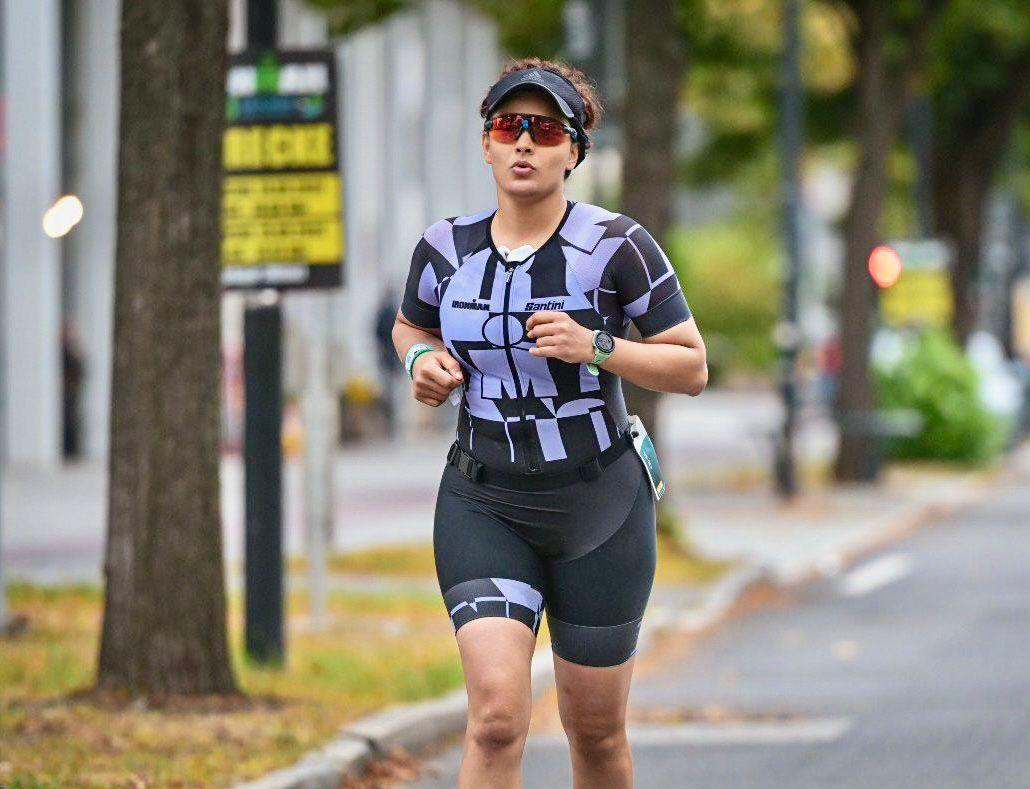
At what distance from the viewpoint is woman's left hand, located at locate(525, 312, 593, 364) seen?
4742 millimetres

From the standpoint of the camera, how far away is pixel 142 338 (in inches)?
313

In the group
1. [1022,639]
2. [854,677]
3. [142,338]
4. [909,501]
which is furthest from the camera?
[909,501]

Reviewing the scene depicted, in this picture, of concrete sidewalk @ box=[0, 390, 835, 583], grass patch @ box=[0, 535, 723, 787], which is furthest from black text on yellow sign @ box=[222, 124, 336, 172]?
grass patch @ box=[0, 535, 723, 787]

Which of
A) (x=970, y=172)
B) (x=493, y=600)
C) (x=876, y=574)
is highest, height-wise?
(x=970, y=172)

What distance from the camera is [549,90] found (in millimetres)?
4938

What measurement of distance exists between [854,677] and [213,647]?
3649mm

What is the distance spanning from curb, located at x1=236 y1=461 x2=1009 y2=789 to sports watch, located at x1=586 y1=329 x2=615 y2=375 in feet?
5.46

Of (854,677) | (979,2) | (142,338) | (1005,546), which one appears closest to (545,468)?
(142,338)

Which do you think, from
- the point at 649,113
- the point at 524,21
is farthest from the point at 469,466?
the point at 524,21

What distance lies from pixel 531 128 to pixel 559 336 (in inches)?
20.1

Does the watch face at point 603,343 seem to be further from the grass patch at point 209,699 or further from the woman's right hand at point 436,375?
the grass patch at point 209,699

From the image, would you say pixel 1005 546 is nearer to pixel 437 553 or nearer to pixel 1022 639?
pixel 1022 639

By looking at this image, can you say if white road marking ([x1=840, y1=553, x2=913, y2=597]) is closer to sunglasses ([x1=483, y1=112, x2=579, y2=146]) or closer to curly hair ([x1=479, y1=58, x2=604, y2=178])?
curly hair ([x1=479, y1=58, x2=604, y2=178])

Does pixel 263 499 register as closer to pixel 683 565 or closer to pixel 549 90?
pixel 549 90
